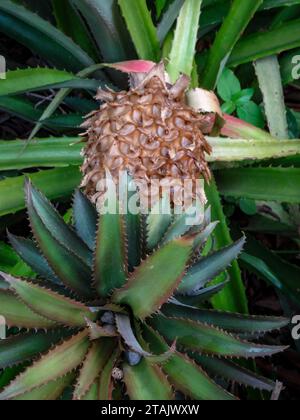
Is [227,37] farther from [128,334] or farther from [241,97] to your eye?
[128,334]

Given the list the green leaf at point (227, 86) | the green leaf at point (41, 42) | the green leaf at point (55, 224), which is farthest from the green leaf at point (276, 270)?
the green leaf at point (41, 42)

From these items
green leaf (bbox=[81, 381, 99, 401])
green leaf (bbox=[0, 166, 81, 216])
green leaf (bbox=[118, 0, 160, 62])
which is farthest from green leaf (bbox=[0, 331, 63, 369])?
green leaf (bbox=[118, 0, 160, 62])

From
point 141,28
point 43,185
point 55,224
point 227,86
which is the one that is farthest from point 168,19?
point 55,224

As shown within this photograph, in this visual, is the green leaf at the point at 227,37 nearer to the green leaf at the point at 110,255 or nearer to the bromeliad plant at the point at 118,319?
the bromeliad plant at the point at 118,319

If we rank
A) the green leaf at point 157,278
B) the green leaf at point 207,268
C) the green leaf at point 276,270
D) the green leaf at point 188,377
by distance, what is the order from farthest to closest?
the green leaf at point 276,270, the green leaf at point 207,268, the green leaf at point 188,377, the green leaf at point 157,278
